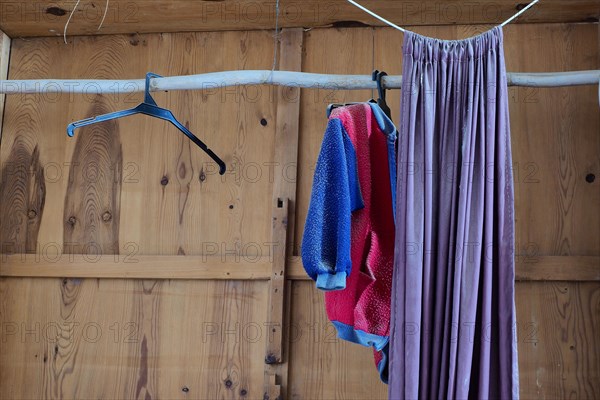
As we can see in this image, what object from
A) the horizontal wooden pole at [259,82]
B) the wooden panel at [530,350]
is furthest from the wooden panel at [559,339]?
the horizontal wooden pole at [259,82]

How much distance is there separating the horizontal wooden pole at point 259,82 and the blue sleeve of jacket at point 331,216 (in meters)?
0.34

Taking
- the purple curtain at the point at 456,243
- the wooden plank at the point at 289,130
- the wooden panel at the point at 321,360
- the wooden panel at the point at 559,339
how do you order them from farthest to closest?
the wooden plank at the point at 289,130
the wooden panel at the point at 321,360
the wooden panel at the point at 559,339
the purple curtain at the point at 456,243

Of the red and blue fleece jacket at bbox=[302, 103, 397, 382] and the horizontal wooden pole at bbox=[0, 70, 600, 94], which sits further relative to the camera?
the horizontal wooden pole at bbox=[0, 70, 600, 94]

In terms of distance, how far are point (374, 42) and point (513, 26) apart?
496 millimetres

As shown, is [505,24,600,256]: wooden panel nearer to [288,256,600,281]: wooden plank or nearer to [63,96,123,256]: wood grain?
[288,256,600,281]: wooden plank

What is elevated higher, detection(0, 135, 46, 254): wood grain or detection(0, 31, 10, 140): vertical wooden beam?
detection(0, 31, 10, 140): vertical wooden beam

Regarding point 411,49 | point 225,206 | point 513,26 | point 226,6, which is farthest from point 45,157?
point 513,26

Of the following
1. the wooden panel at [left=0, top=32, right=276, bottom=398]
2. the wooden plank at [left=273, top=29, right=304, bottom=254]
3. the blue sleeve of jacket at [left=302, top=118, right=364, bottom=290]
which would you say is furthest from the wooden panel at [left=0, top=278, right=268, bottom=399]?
the blue sleeve of jacket at [left=302, top=118, right=364, bottom=290]

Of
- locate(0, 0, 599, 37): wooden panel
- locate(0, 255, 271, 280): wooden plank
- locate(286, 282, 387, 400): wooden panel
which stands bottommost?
locate(286, 282, 387, 400): wooden panel

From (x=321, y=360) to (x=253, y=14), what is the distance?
124 cm

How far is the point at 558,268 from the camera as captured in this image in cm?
229

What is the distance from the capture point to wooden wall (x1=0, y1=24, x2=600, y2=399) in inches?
92.5

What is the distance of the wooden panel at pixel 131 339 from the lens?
2430mm

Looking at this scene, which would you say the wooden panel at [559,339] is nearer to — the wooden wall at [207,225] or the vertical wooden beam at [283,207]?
the wooden wall at [207,225]
